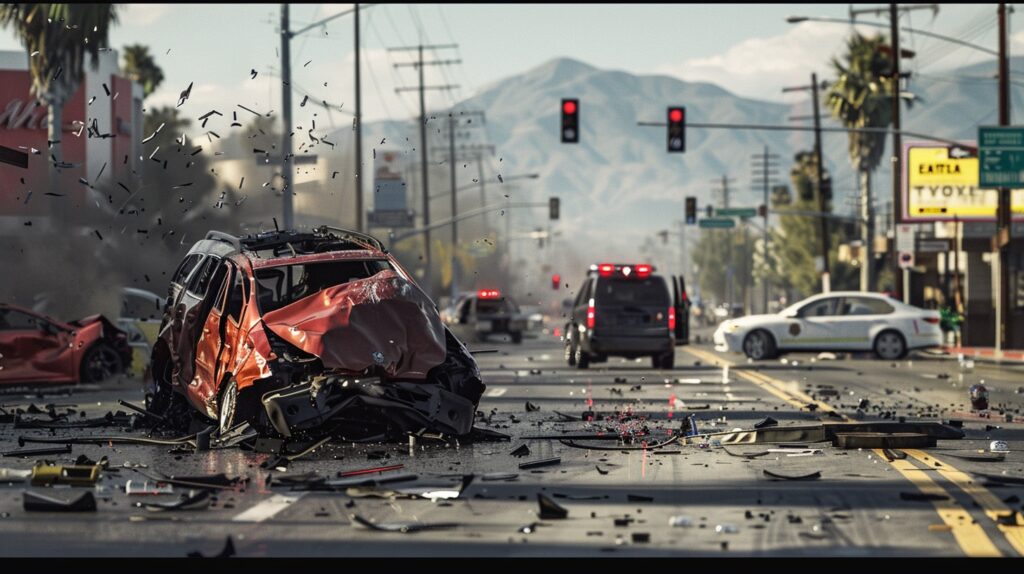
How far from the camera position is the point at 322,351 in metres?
14.4

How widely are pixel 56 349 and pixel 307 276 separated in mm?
11814

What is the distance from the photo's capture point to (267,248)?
1661 centimetres

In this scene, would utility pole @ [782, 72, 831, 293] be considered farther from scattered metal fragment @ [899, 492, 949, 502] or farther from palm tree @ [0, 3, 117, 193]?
scattered metal fragment @ [899, 492, 949, 502]

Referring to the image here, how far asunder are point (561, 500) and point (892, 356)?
28.8 m

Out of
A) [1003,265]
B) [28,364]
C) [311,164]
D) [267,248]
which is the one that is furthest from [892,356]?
[267,248]

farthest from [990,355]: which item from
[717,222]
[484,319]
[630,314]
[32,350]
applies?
[717,222]

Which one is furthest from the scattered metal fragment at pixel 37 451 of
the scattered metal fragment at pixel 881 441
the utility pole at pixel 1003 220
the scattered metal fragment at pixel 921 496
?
the utility pole at pixel 1003 220

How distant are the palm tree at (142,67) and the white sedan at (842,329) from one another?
4235cm

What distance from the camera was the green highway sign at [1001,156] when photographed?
45.3m

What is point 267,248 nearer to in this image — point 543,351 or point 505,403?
point 505,403

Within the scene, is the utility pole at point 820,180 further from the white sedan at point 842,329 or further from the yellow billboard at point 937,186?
the white sedan at point 842,329

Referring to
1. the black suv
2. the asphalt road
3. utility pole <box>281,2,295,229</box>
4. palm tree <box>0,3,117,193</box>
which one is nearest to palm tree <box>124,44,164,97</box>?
palm tree <box>0,3,117,193</box>

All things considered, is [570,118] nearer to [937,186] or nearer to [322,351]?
[937,186]

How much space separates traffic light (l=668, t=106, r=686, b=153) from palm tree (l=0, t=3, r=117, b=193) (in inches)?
657
